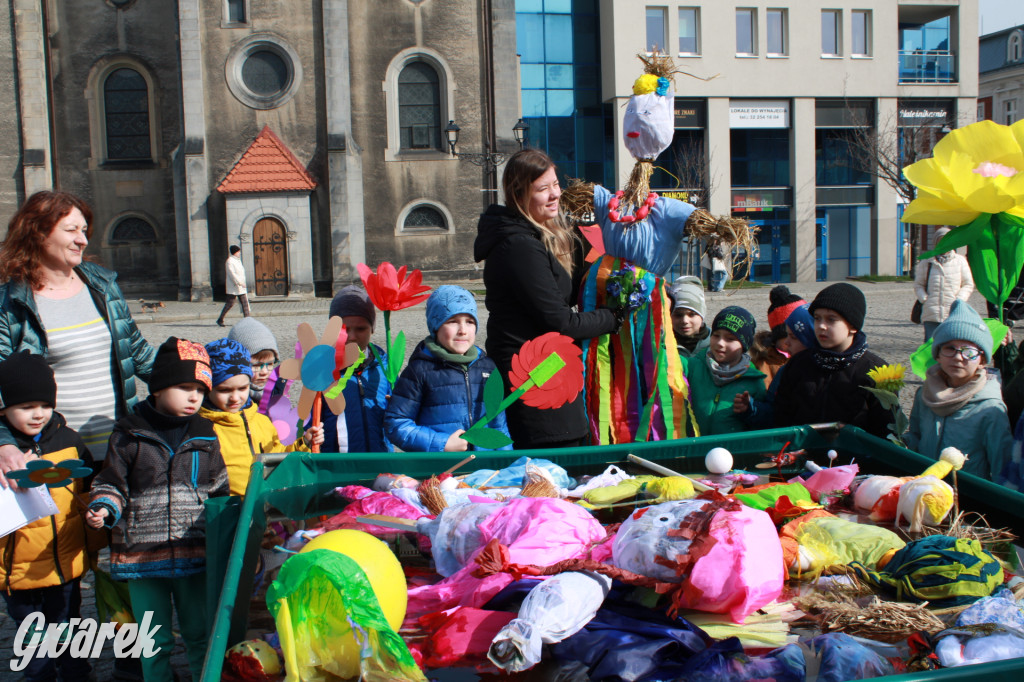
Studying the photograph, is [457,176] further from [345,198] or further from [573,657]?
[573,657]

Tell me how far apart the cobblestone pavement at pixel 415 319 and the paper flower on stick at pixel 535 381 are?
16.7ft

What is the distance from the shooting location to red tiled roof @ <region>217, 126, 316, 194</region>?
20.5m

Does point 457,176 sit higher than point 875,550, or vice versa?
point 457,176

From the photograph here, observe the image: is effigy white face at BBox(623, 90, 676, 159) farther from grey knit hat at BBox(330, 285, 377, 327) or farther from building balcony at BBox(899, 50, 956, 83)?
building balcony at BBox(899, 50, 956, 83)

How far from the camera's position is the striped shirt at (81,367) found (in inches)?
118

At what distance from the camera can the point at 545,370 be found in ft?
8.94

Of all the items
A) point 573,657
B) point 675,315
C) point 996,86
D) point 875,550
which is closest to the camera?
point 573,657

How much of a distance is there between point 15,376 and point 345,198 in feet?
61.4

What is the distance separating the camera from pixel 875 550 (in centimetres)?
207

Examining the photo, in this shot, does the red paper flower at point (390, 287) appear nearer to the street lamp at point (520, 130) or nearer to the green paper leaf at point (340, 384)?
the green paper leaf at point (340, 384)

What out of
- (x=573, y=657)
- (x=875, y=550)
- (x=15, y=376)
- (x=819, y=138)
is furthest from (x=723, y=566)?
(x=819, y=138)

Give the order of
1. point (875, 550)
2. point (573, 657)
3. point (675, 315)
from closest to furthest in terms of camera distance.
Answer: point (573, 657), point (875, 550), point (675, 315)

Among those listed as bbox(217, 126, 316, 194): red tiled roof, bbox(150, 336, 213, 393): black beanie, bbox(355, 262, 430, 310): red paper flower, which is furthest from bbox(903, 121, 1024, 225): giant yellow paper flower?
bbox(217, 126, 316, 194): red tiled roof

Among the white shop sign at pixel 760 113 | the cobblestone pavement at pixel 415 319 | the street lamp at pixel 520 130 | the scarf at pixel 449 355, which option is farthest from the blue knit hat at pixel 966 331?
the white shop sign at pixel 760 113
